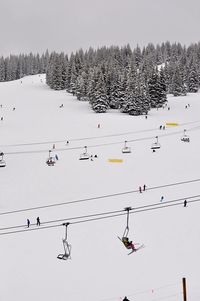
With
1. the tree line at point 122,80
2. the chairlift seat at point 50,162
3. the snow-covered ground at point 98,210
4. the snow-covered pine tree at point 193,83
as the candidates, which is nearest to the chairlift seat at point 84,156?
the snow-covered ground at point 98,210

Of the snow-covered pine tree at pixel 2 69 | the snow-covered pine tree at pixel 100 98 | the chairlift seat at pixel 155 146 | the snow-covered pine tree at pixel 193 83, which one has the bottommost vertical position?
the chairlift seat at pixel 155 146

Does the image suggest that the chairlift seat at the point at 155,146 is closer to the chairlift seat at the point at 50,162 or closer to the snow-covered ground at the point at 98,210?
the snow-covered ground at the point at 98,210

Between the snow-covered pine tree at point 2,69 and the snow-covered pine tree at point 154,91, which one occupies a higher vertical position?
the snow-covered pine tree at point 2,69

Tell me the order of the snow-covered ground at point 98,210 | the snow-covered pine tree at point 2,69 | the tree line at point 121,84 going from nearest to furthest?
the snow-covered ground at point 98,210 → the tree line at point 121,84 → the snow-covered pine tree at point 2,69

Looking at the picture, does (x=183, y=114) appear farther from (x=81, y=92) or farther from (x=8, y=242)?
(x=8, y=242)

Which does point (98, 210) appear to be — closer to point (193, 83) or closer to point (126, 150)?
point (126, 150)

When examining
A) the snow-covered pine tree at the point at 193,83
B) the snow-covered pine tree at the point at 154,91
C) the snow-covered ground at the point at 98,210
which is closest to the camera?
the snow-covered ground at the point at 98,210

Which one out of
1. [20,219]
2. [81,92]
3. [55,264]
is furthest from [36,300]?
[81,92]

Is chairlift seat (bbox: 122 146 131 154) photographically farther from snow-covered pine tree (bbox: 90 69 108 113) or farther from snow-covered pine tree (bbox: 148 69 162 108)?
snow-covered pine tree (bbox: 148 69 162 108)

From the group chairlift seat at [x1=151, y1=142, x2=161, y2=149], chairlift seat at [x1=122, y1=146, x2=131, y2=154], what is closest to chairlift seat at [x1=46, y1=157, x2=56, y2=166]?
chairlift seat at [x1=122, y1=146, x2=131, y2=154]
